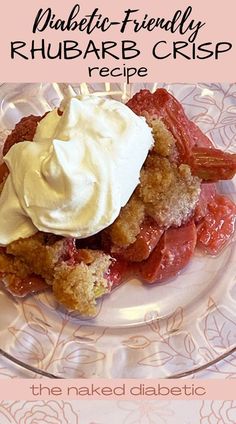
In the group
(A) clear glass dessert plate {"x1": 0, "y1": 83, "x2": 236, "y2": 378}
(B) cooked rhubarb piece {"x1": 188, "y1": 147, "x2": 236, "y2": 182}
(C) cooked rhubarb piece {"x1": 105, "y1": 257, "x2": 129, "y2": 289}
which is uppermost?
(B) cooked rhubarb piece {"x1": 188, "y1": 147, "x2": 236, "y2": 182}

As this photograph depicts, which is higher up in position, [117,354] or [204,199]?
[204,199]

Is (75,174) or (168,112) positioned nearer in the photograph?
(75,174)

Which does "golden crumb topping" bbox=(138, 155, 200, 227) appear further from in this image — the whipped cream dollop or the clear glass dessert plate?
the clear glass dessert plate

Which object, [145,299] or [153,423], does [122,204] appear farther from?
[153,423]

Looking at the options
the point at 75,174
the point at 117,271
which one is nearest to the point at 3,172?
the point at 75,174

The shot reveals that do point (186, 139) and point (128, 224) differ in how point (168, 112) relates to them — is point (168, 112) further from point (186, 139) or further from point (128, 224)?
point (128, 224)

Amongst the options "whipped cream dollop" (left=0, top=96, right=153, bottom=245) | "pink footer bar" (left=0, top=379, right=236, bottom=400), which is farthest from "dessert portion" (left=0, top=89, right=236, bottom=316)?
"pink footer bar" (left=0, top=379, right=236, bottom=400)

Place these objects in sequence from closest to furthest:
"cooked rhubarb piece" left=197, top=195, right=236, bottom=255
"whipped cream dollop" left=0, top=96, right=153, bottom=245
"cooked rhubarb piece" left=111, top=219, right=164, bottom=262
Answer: "whipped cream dollop" left=0, top=96, right=153, bottom=245 → "cooked rhubarb piece" left=111, top=219, right=164, bottom=262 → "cooked rhubarb piece" left=197, top=195, right=236, bottom=255
